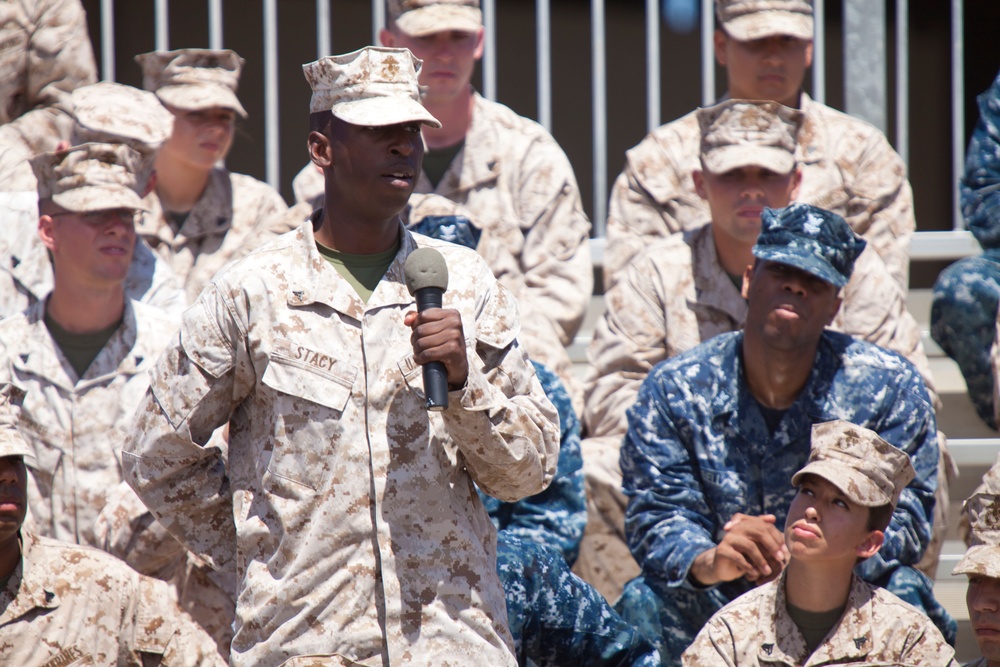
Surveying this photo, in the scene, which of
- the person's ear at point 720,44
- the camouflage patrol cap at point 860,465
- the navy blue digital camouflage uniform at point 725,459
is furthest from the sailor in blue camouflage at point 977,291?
the camouflage patrol cap at point 860,465

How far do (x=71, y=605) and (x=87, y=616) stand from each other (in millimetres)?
49

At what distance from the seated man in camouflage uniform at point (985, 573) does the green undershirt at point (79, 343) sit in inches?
98.5

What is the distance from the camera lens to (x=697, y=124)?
239 inches

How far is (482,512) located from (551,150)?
3.10 metres

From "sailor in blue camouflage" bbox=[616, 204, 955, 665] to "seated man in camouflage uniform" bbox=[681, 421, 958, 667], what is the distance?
0.34 metres

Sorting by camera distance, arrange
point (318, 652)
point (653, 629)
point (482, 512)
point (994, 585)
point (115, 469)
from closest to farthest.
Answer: point (318, 652), point (482, 512), point (994, 585), point (653, 629), point (115, 469)

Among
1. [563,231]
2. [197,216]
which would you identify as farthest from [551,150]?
[197,216]

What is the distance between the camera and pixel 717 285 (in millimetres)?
5406

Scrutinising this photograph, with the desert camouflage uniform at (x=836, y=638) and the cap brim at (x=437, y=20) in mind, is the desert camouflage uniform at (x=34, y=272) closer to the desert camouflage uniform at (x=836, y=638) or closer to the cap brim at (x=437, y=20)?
the cap brim at (x=437, y=20)

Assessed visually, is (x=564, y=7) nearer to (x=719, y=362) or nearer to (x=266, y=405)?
(x=719, y=362)

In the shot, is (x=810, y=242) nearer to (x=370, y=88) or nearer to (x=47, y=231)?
(x=370, y=88)

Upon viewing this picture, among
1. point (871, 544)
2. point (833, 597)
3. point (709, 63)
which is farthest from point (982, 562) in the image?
point (709, 63)

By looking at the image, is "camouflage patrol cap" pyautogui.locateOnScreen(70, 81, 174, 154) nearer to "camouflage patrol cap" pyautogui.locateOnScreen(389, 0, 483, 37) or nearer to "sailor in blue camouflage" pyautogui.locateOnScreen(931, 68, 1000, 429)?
"camouflage patrol cap" pyautogui.locateOnScreen(389, 0, 483, 37)

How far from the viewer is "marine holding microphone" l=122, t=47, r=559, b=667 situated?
3000 millimetres
